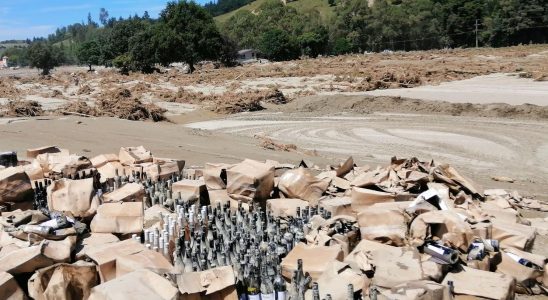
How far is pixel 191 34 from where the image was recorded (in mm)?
46969

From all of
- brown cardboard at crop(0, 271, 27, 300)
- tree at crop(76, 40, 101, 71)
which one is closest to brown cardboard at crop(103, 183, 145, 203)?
brown cardboard at crop(0, 271, 27, 300)

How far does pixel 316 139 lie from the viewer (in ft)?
47.6

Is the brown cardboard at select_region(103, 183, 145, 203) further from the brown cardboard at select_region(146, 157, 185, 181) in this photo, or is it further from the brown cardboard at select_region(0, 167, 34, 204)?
the brown cardboard at select_region(146, 157, 185, 181)

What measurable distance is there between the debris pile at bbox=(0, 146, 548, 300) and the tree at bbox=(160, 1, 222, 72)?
4083 cm

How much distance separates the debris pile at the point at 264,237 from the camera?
13.0ft

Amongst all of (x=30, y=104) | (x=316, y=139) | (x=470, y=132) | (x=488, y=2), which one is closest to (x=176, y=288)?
(x=316, y=139)

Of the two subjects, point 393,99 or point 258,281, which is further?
point 393,99

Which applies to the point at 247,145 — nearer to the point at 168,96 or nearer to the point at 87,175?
the point at 87,175

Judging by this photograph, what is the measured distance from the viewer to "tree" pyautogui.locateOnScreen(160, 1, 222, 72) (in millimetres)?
46531

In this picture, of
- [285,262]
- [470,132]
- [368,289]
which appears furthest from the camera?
[470,132]

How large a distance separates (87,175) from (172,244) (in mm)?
2708

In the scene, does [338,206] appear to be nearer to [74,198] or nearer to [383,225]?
[383,225]

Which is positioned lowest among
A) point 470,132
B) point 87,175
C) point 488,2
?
point 470,132

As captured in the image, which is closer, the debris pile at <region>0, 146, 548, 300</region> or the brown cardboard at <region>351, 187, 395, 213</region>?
the debris pile at <region>0, 146, 548, 300</region>
